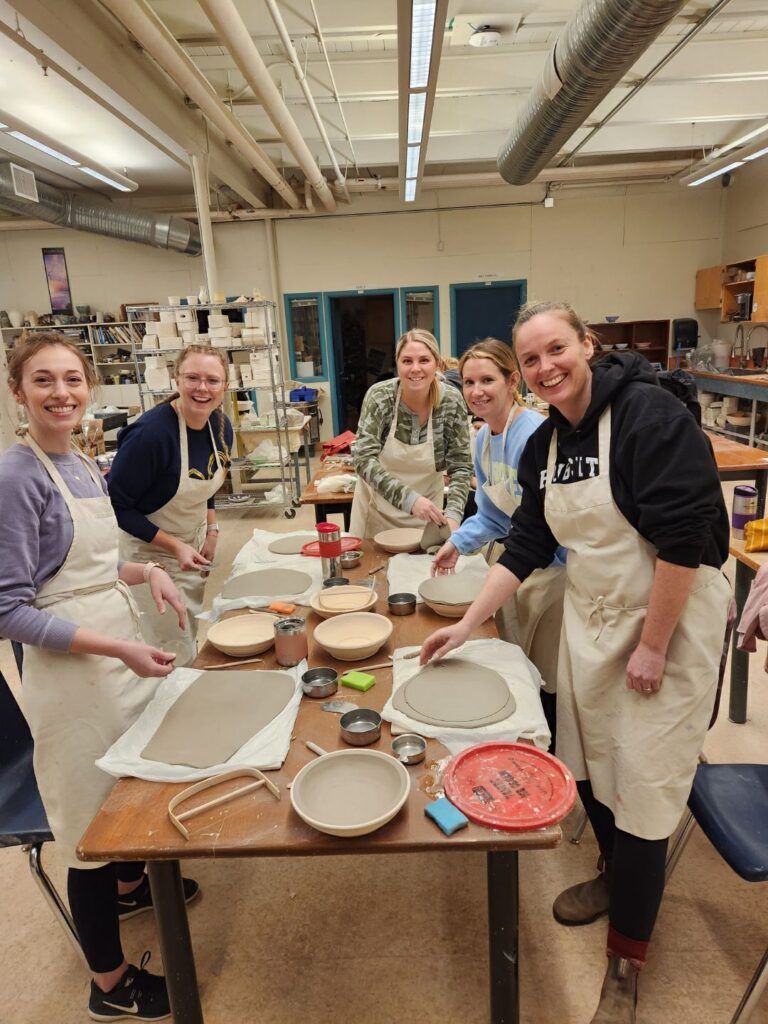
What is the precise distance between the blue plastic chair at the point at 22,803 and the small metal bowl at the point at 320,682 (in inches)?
29.9

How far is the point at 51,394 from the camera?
150 cm

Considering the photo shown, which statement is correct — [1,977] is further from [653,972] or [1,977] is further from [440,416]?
[440,416]

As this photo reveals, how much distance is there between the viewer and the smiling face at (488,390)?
215 centimetres

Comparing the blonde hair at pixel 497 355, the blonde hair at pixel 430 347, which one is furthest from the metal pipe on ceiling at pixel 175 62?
the blonde hair at pixel 497 355

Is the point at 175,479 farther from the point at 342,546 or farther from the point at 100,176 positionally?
the point at 100,176

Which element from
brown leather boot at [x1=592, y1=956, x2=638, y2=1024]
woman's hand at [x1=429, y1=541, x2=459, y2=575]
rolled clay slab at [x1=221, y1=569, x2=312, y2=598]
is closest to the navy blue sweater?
rolled clay slab at [x1=221, y1=569, x2=312, y2=598]

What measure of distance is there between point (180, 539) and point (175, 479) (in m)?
0.30

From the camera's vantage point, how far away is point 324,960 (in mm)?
1759

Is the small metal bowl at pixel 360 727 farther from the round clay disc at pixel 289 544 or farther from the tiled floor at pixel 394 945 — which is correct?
the round clay disc at pixel 289 544

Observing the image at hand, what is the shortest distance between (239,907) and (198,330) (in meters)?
5.52

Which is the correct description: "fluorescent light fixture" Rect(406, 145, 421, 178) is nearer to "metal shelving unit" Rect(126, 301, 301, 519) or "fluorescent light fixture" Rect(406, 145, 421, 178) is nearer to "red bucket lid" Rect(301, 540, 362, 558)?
"metal shelving unit" Rect(126, 301, 301, 519)

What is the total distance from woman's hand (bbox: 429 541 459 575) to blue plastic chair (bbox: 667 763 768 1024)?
96 centimetres

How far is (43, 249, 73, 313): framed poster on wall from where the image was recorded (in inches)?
359

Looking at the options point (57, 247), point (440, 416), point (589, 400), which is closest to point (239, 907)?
point (589, 400)
